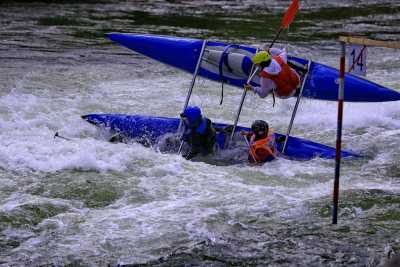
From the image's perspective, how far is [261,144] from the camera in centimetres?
922

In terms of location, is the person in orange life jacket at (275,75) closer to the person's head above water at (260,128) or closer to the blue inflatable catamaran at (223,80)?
the blue inflatable catamaran at (223,80)

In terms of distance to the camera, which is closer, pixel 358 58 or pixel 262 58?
pixel 358 58

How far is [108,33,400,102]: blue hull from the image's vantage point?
30.1 feet

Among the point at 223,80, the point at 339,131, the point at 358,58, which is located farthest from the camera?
the point at 223,80

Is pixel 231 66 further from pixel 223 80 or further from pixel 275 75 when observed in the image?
pixel 275 75

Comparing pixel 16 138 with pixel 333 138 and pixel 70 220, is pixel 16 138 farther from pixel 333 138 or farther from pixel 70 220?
pixel 333 138

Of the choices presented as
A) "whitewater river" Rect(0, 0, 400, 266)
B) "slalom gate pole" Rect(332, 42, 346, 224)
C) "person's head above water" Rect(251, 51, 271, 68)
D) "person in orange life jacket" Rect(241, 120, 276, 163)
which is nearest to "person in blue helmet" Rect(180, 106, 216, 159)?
"whitewater river" Rect(0, 0, 400, 266)

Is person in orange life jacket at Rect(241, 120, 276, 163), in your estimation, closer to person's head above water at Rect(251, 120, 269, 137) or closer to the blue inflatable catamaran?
person's head above water at Rect(251, 120, 269, 137)

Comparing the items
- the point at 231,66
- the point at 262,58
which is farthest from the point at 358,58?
the point at 231,66

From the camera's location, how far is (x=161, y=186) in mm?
8375

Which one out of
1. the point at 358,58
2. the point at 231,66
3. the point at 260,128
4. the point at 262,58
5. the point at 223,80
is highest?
the point at 358,58

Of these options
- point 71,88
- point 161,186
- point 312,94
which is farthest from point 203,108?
point 161,186

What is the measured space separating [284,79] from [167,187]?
6.77ft

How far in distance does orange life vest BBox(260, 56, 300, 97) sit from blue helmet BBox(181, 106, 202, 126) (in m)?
0.89
